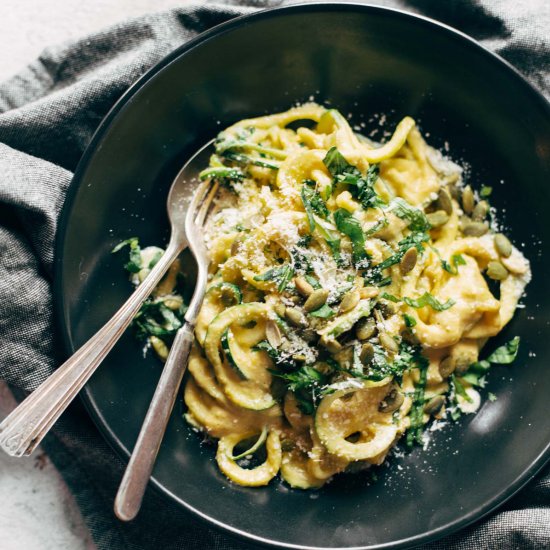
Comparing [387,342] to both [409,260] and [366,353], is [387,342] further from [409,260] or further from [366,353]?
[409,260]

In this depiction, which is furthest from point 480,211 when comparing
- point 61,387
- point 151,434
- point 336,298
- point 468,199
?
point 61,387

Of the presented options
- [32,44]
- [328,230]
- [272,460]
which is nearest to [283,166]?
[328,230]

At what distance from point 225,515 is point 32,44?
299 centimetres

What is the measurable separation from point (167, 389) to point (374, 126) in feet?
6.31

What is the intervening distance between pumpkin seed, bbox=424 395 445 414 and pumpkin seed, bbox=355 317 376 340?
2.03ft

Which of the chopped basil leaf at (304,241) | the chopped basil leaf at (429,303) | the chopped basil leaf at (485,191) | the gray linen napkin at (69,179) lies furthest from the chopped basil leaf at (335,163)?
the gray linen napkin at (69,179)

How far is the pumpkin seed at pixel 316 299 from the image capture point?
312cm

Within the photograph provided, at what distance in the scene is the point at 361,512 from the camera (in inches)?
136

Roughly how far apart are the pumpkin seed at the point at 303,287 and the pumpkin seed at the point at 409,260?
515 mm

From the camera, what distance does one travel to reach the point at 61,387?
303cm

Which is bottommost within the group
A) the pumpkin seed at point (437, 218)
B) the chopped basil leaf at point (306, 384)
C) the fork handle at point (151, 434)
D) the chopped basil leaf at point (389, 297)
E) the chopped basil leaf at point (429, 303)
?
the fork handle at point (151, 434)

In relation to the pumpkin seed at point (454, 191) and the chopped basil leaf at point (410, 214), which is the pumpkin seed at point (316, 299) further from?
the pumpkin seed at point (454, 191)

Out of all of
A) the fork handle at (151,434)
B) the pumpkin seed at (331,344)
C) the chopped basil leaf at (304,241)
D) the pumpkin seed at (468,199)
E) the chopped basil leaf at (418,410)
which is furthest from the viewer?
the pumpkin seed at (468,199)

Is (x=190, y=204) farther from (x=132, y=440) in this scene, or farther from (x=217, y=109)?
(x=132, y=440)
